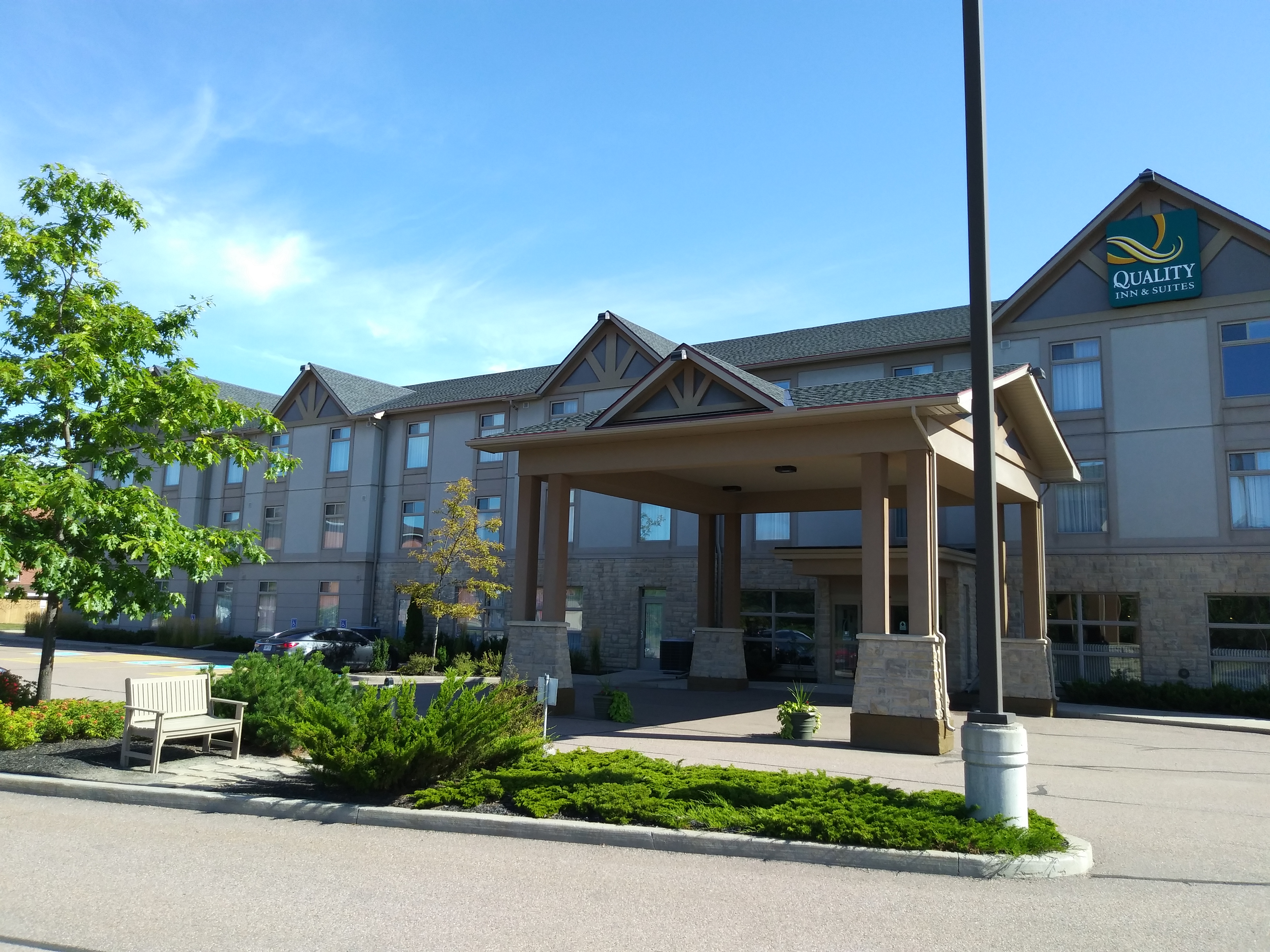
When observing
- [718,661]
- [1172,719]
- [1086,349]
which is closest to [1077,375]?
[1086,349]

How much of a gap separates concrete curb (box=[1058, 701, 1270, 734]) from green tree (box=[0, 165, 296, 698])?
54.9ft

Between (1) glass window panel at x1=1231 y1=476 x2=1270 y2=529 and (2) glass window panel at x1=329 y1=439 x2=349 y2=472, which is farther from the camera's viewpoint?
(2) glass window panel at x1=329 y1=439 x2=349 y2=472

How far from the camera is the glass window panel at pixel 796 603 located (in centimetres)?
2805

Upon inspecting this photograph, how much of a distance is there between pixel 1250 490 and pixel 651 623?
1671cm

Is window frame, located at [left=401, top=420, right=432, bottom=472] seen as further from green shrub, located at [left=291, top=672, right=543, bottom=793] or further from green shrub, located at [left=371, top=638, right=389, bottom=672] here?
green shrub, located at [left=291, top=672, right=543, bottom=793]

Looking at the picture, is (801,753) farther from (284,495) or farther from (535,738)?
(284,495)

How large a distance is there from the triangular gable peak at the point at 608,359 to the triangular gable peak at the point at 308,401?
1097 cm

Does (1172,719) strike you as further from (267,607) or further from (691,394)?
(267,607)

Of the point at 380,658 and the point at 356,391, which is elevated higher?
the point at 356,391

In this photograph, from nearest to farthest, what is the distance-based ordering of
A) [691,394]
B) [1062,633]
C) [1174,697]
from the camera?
1. [691,394]
2. [1174,697]
3. [1062,633]

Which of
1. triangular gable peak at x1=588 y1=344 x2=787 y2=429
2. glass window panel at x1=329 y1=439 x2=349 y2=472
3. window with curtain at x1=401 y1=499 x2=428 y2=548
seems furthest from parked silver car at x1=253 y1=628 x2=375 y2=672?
triangular gable peak at x1=588 y1=344 x2=787 y2=429

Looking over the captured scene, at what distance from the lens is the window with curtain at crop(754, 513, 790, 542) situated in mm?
28953

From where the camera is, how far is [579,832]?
8219mm

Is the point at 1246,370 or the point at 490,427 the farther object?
the point at 490,427
